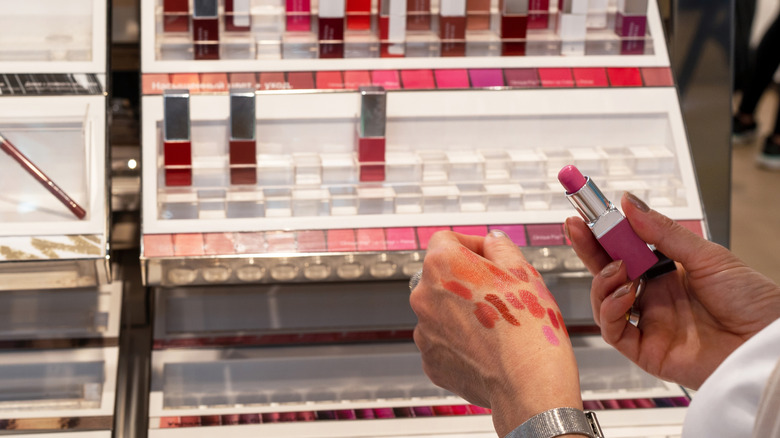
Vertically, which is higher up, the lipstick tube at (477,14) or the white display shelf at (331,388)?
the lipstick tube at (477,14)

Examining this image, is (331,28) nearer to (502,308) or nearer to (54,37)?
(54,37)

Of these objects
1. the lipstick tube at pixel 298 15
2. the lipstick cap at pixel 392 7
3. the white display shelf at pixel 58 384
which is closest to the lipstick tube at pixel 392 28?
the lipstick cap at pixel 392 7

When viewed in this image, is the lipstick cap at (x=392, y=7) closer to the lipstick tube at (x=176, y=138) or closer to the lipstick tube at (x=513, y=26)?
the lipstick tube at (x=513, y=26)

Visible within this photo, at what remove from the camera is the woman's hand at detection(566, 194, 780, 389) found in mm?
966

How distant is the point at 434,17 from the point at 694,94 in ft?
1.79

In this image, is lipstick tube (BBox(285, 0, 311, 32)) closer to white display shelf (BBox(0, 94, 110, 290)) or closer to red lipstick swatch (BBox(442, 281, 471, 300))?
white display shelf (BBox(0, 94, 110, 290))

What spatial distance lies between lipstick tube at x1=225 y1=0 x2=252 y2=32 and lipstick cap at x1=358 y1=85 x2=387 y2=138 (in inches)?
9.4

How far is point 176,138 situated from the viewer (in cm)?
123

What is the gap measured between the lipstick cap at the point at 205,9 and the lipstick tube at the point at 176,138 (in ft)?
0.49

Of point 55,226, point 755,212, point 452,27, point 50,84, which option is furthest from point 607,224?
point 755,212

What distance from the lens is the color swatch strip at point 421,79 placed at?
1.28m

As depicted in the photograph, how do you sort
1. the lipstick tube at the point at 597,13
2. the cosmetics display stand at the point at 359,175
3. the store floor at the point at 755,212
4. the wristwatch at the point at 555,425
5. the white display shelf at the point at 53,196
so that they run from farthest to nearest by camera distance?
the store floor at the point at 755,212
the lipstick tube at the point at 597,13
the cosmetics display stand at the point at 359,175
the white display shelf at the point at 53,196
the wristwatch at the point at 555,425

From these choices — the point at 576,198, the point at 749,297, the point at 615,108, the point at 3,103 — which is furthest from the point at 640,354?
the point at 3,103

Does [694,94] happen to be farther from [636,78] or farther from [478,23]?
[478,23]
